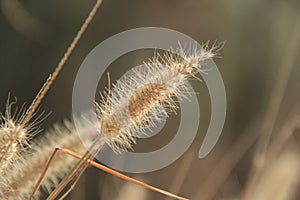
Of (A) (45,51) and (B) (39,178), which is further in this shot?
(A) (45,51)

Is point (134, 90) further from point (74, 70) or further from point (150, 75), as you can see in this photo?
point (74, 70)

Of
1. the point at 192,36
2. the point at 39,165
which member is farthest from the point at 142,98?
the point at 192,36

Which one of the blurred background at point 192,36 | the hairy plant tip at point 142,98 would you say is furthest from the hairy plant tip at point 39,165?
the blurred background at point 192,36

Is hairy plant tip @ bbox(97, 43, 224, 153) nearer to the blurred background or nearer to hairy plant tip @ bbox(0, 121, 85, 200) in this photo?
hairy plant tip @ bbox(0, 121, 85, 200)

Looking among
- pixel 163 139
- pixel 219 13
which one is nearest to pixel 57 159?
pixel 163 139

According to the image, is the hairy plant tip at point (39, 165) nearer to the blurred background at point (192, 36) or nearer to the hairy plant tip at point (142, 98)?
the hairy plant tip at point (142, 98)

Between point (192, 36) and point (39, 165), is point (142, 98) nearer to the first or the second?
point (39, 165)

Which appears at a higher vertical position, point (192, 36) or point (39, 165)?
point (192, 36)

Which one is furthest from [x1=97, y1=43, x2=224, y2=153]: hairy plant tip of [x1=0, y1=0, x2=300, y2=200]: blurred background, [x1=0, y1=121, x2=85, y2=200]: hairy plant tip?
[x1=0, y1=0, x2=300, y2=200]: blurred background
